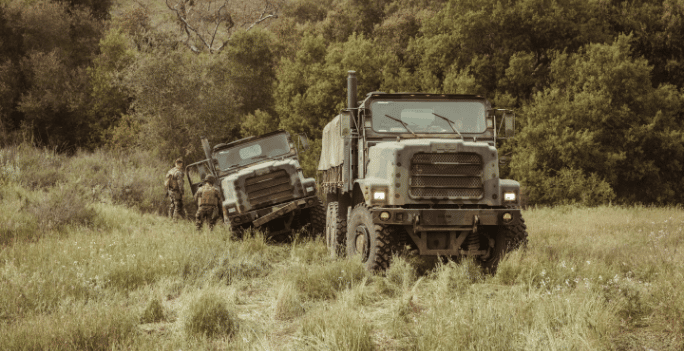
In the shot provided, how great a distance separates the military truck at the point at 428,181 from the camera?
6.85 m

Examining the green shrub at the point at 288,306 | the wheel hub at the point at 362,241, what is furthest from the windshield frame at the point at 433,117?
the green shrub at the point at 288,306

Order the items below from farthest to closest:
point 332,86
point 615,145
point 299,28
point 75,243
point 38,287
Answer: point 299,28, point 332,86, point 615,145, point 75,243, point 38,287

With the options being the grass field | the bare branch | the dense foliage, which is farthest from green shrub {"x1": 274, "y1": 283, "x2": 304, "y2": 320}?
the bare branch

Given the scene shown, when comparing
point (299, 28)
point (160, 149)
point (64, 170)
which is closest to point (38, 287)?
point (64, 170)

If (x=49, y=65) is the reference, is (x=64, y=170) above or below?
below

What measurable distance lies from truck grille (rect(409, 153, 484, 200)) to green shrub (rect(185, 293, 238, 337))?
292 cm

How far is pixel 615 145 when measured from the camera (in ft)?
72.3

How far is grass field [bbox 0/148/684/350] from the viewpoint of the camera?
436cm

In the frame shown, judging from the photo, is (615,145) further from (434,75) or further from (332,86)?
(332,86)

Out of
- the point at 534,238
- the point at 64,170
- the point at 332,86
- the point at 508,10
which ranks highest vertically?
the point at 508,10

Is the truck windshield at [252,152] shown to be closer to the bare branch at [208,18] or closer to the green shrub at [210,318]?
the green shrub at [210,318]

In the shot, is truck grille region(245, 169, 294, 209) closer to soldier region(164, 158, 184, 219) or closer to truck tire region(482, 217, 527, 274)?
soldier region(164, 158, 184, 219)

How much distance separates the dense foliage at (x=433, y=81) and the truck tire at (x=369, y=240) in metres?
15.7

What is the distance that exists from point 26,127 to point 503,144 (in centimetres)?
2143
